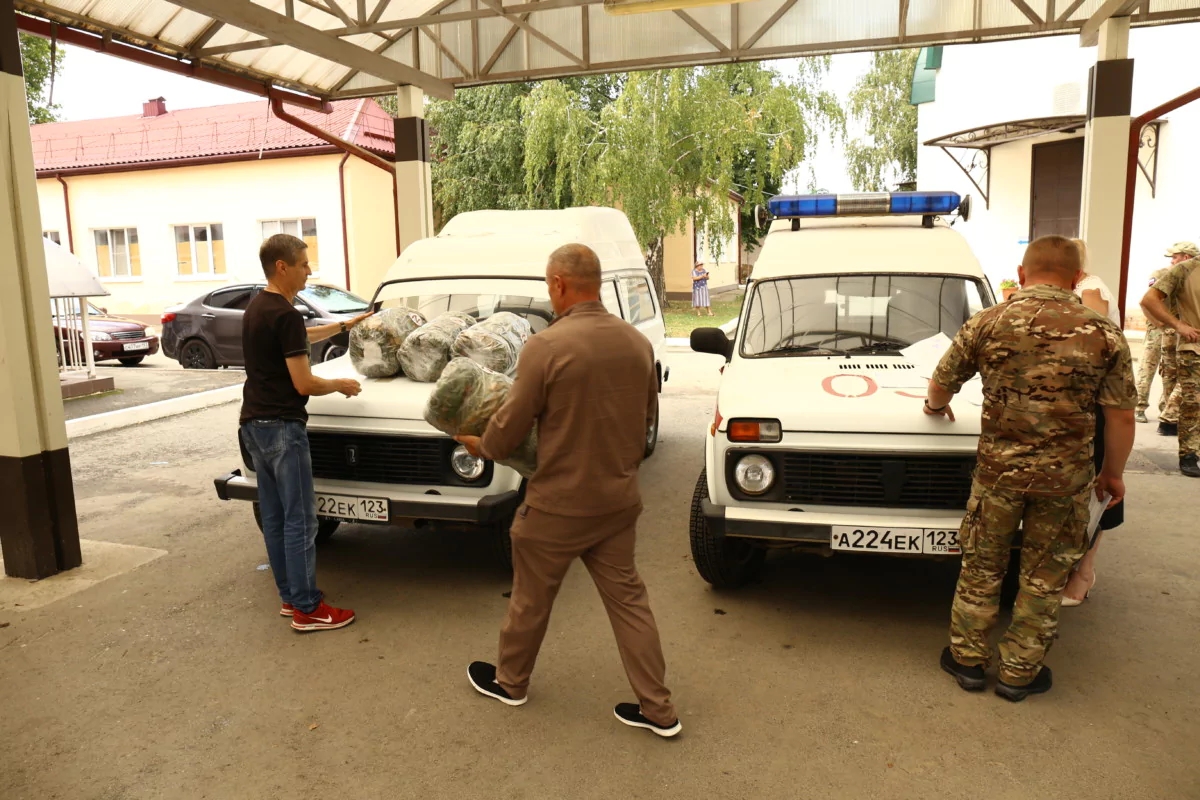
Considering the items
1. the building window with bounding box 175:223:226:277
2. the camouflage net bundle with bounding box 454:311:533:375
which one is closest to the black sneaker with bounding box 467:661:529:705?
the camouflage net bundle with bounding box 454:311:533:375

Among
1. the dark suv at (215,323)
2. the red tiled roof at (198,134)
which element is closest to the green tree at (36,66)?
the red tiled roof at (198,134)

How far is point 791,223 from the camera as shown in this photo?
22.7 feet

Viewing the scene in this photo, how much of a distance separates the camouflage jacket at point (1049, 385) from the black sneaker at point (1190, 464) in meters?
4.89

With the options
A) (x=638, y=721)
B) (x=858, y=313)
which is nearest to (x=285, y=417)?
(x=638, y=721)

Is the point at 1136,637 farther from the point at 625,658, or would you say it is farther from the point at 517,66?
the point at 517,66

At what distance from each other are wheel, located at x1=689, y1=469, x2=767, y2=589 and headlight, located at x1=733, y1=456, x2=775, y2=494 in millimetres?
293

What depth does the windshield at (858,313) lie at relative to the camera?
5469 millimetres

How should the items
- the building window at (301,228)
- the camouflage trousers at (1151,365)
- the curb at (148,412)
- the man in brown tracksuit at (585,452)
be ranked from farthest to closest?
the building window at (301,228), the curb at (148,412), the camouflage trousers at (1151,365), the man in brown tracksuit at (585,452)

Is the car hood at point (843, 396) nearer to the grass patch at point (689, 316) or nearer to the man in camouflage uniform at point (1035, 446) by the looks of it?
the man in camouflage uniform at point (1035, 446)

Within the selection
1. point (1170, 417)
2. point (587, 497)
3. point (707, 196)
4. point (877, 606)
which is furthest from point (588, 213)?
point (707, 196)

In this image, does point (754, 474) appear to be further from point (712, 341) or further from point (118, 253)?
point (118, 253)

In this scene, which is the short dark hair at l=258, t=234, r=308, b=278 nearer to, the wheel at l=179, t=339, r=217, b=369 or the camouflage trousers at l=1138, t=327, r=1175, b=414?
the camouflage trousers at l=1138, t=327, r=1175, b=414

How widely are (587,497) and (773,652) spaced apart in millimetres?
1607

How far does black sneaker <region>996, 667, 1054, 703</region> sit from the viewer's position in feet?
13.0
